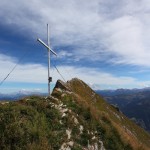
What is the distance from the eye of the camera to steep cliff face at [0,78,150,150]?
56.4ft

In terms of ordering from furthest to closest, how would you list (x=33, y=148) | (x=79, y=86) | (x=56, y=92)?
(x=79, y=86)
(x=56, y=92)
(x=33, y=148)

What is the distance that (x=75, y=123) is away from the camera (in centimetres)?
2077

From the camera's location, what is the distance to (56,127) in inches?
766

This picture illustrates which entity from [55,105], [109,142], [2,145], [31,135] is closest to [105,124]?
[109,142]

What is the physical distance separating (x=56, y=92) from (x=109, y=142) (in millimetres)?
7026

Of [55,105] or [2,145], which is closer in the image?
[2,145]

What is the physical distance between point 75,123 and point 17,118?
181 inches

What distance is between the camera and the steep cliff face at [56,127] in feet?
56.4

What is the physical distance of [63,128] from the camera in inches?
772

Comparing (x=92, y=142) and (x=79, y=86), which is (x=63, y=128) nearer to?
(x=92, y=142)

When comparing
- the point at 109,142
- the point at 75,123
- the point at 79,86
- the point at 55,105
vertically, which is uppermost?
the point at 79,86

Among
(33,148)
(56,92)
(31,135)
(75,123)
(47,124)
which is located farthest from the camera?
(56,92)

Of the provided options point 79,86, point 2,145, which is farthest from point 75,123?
point 79,86

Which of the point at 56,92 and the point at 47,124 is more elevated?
the point at 56,92
